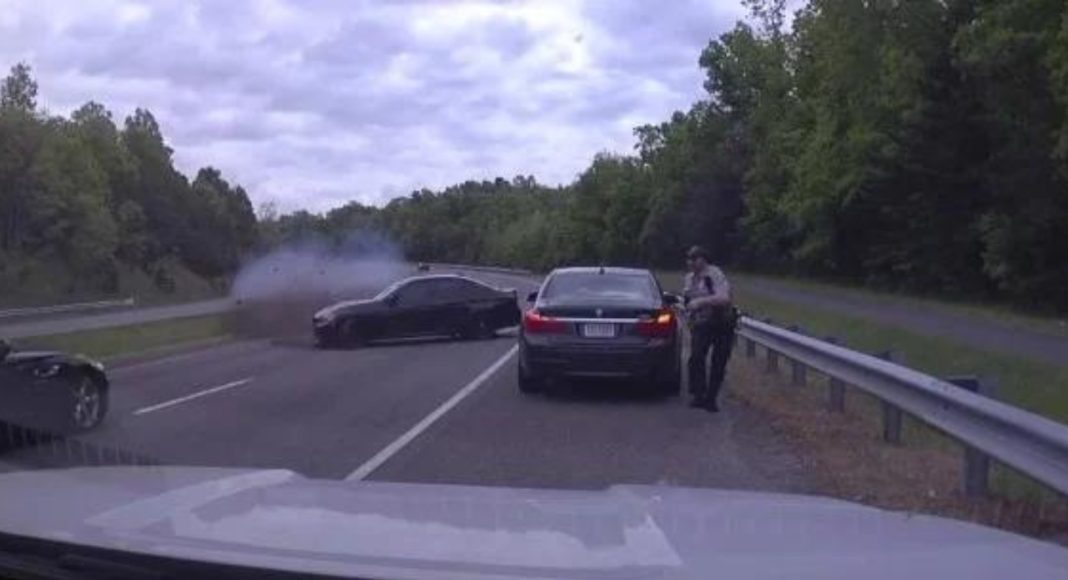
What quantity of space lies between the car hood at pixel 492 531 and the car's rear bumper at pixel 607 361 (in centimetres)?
1144

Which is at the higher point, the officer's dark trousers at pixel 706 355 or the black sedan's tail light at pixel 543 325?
the black sedan's tail light at pixel 543 325

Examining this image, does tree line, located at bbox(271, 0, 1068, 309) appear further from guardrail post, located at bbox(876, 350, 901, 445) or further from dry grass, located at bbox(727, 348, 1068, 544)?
guardrail post, located at bbox(876, 350, 901, 445)

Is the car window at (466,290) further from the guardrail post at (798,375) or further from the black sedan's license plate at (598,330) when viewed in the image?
the black sedan's license plate at (598,330)

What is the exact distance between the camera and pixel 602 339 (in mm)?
16625

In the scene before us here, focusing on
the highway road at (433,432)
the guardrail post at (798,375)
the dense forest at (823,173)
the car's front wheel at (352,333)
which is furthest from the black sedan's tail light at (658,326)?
the dense forest at (823,173)

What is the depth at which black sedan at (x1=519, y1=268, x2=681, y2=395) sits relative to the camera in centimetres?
1656

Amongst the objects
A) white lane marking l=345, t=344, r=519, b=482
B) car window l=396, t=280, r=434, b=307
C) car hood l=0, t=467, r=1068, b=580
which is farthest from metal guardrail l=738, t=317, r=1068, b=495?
car window l=396, t=280, r=434, b=307

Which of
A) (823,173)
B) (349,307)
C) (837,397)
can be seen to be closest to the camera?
(837,397)

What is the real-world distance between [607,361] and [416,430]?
336cm

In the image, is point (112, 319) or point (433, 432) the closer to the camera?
point (433, 432)

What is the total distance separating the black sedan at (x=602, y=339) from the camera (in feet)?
54.3

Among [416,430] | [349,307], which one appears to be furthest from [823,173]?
[416,430]

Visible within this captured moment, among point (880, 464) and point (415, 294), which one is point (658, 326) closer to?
point (880, 464)

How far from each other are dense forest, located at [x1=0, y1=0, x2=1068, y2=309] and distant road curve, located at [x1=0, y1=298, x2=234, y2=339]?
209 inches
